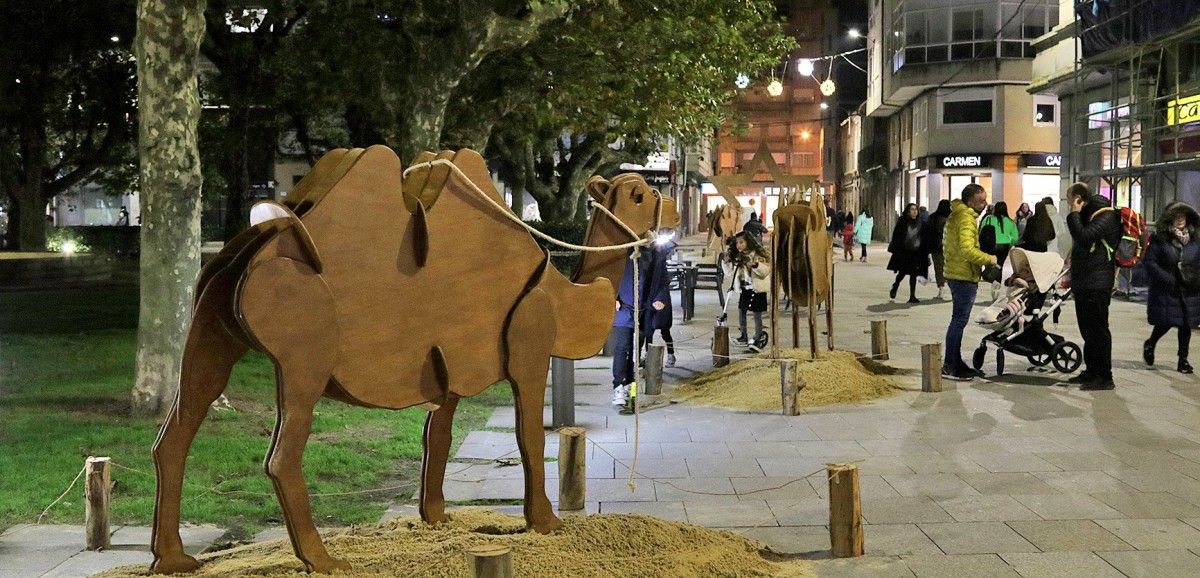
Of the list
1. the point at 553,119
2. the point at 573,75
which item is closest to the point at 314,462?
the point at 573,75

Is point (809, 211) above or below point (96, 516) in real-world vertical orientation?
above

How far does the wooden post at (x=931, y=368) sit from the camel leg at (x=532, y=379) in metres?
6.65

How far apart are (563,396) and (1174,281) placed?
7.31 m

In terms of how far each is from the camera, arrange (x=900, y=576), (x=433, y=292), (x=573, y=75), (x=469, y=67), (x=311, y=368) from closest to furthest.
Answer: (x=311, y=368)
(x=433, y=292)
(x=900, y=576)
(x=469, y=67)
(x=573, y=75)

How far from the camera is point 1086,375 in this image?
11391 mm

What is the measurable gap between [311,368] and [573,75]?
15.0 meters

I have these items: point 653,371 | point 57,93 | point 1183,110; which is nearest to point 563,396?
point 653,371

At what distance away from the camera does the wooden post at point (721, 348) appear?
12938 mm

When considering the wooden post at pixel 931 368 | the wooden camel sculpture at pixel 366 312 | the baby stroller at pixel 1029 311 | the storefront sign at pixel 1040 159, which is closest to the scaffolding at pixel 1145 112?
the baby stroller at pixel 1029 311

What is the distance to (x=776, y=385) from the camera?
10984mm

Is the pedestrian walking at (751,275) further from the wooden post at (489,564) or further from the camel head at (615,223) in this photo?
the wooden post at (489,564)

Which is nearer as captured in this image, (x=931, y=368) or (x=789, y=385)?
(x=789, y=385)

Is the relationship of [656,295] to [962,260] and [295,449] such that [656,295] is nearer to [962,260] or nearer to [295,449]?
[962,260]

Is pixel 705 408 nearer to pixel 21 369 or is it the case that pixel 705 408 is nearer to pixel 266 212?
pixel 266 212
